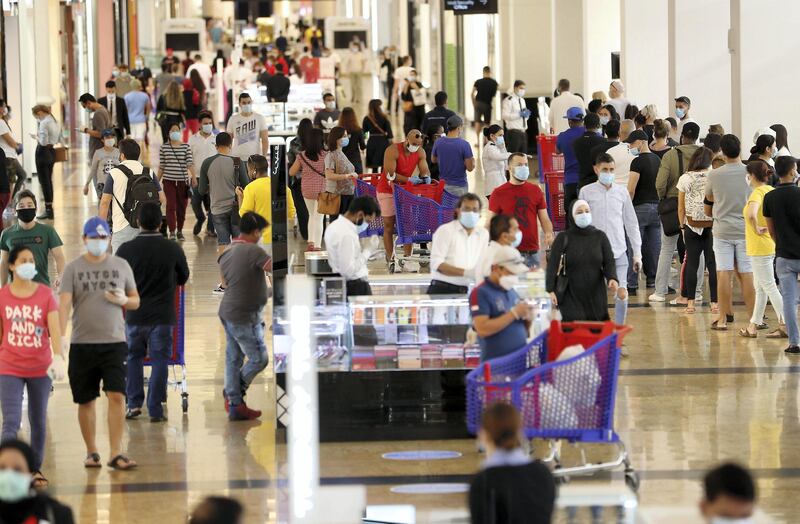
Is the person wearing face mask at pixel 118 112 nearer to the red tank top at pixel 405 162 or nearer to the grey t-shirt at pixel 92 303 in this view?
the red tank top at pixel 405 162

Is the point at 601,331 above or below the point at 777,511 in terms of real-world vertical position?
above

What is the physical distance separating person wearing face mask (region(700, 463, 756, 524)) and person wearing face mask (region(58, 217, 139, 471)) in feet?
16.1

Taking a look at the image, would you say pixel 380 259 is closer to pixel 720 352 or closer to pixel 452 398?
pixel 720 352

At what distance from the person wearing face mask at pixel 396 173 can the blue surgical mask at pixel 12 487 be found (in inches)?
435

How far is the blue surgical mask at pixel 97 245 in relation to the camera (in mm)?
Result: 9086

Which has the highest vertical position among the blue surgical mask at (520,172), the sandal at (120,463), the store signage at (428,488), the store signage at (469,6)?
the store signage at (469,6)

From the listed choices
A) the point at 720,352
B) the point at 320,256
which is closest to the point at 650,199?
the point at 720,352

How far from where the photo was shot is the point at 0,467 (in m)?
5.61

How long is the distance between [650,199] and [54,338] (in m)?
7.77

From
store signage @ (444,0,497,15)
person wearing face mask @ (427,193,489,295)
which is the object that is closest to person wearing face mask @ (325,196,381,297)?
person wearing face mask @ (427,193,489,295)

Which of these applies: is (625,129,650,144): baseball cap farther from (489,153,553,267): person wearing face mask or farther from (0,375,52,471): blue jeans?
(0,375,52,471): blue jeans

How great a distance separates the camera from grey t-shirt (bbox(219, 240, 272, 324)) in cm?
1039

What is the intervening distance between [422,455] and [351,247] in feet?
6.13

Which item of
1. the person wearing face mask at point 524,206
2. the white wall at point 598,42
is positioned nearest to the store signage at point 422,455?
the person wearing face mask at point 524,206
